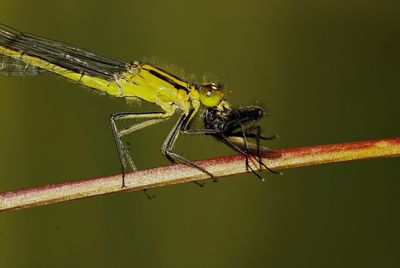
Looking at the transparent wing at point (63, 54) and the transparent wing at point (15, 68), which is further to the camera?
the transparent wing at point (15, 68)

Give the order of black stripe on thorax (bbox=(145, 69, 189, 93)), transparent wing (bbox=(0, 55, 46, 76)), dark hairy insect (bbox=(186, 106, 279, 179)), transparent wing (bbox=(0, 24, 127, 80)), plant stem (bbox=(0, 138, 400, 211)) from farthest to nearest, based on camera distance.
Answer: transparent wing (bbox=(0, 55, 46, 76)) < transparent wing (bbox=(0, 24, 127, 80)) < black stripe on thorax (bbox=(145, 69, 189, 93)) < dark hairy insect (bbox=(186, 106, 279, 179)) < plant stem (bbox=(0, 138, 400, 211))

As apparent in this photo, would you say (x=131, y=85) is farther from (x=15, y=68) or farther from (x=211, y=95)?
(x=15, y=68)

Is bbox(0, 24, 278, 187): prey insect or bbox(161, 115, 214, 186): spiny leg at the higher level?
bbox(0, 24, 278, 187): prey insect

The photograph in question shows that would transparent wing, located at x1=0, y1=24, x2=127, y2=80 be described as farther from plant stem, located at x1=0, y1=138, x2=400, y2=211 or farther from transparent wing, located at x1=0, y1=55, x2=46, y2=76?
plant stem, located at x1=0, y1=138, x2=400, y2=211

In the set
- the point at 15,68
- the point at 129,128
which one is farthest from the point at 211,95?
the point at 15,68

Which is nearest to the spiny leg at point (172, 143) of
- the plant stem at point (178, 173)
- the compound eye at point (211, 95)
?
the compound eye at point (211, 95)

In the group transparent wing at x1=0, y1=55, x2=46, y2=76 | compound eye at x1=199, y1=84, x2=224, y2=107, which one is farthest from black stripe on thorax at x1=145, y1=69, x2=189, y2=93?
transparent wing at x1=0, y1=55, x2=46, y2=76

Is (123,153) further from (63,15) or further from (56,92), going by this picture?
(63,15)

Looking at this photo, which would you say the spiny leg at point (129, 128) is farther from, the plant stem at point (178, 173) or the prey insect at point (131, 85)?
the plant stem at point (178, 173)

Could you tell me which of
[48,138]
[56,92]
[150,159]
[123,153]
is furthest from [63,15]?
[123,153]
